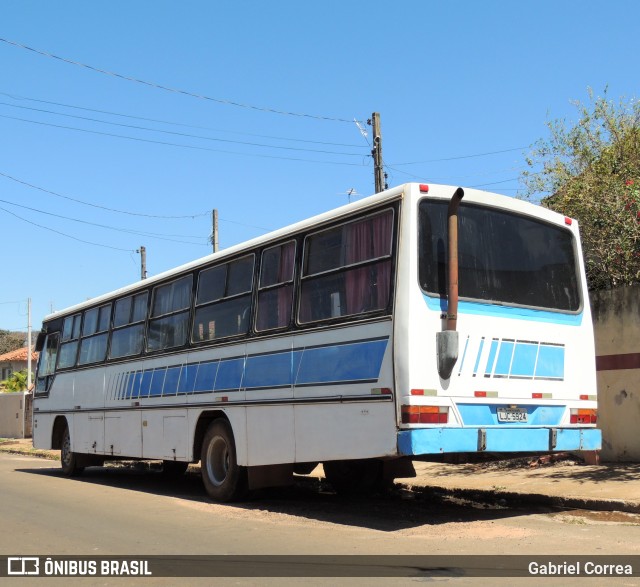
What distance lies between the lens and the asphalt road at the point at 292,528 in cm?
739

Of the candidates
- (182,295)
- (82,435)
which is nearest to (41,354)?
(82,435)

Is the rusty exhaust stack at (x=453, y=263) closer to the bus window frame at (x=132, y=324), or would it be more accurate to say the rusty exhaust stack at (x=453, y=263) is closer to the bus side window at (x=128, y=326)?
the bus window frame at (x=132, y=324)

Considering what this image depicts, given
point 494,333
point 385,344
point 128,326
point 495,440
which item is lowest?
point 495,440

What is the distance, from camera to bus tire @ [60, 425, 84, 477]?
1609cm

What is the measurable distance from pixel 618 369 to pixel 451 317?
5183 mm

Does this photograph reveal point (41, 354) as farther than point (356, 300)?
Yes

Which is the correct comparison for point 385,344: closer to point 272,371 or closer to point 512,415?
point 512,415

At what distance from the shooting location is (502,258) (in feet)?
29.5

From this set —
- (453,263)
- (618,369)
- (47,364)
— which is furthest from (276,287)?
(47,364)

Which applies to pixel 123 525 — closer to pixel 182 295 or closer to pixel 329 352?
pixel 329 352

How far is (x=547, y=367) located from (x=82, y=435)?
973 cm

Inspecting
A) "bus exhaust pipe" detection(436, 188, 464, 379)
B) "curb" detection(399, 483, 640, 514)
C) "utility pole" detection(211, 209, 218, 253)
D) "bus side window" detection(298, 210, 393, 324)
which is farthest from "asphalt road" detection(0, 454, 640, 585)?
"utility pole" detection(211, 209, 218, 253)

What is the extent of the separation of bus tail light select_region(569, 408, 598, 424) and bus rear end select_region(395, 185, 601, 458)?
1 centimetres

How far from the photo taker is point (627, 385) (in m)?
12.1
